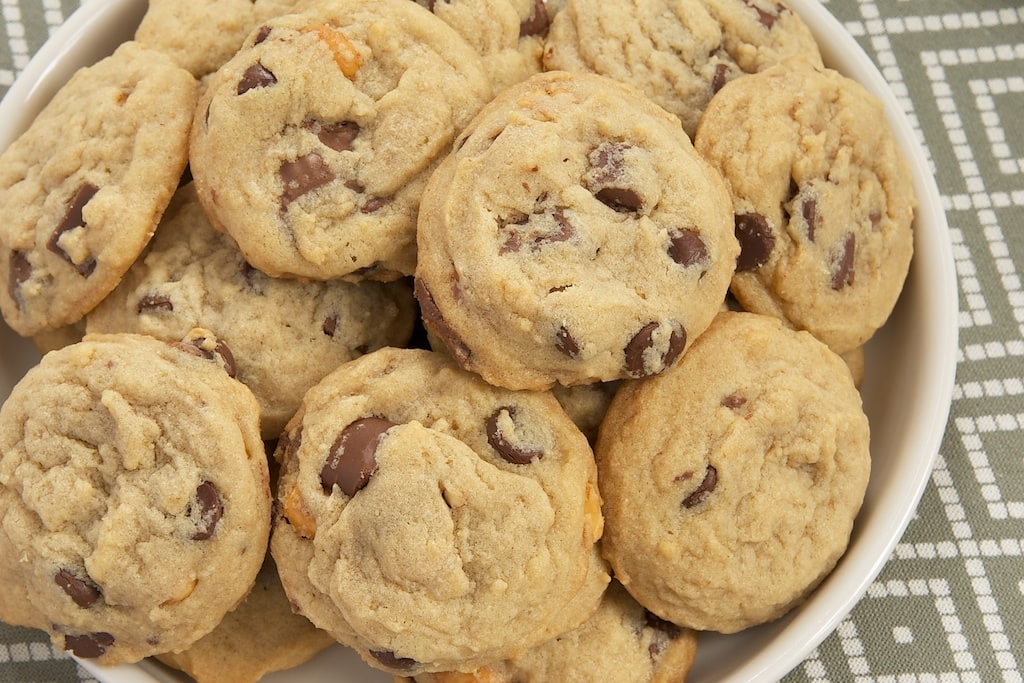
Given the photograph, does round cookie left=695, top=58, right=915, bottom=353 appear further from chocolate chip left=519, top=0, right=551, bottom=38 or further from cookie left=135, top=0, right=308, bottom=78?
cookie left=135, top=0, right=308, bottom=78

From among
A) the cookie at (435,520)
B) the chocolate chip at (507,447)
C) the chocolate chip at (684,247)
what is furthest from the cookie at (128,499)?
the chocolate chip at (684,247)

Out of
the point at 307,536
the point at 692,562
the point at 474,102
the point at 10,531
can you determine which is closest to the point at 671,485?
the point at 692,562

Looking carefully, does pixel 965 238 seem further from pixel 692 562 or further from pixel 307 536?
pixel 307 536

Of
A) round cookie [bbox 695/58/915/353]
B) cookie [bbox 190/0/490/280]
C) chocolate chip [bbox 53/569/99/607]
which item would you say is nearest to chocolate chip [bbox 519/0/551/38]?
cookie [bbox 190/0/490/280]

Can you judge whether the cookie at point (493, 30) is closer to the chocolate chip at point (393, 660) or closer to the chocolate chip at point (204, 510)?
the chocolate chip at point (204, 510)

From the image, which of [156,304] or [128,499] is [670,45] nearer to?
[156,304]

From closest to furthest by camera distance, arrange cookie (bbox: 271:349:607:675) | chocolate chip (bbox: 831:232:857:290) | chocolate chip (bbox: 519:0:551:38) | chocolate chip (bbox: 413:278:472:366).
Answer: cookie (bbox: 271:349:607:675) → chocolate chip (bbox: 413:278:472:366) → chocolate chip (bbox: 831:232:857:290) → chocolate chip (bbox: 519:0:551:38)
